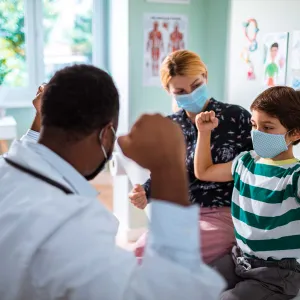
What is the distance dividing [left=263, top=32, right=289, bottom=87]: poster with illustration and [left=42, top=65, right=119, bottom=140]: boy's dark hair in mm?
1329

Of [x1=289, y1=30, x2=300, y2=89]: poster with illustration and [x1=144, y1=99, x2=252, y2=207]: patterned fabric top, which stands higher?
[x1=289, y1=30, x2=300, y2=89]: poster with illustration

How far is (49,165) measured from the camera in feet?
2.85

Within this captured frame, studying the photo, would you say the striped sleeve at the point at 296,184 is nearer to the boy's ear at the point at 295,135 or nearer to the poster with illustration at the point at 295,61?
the boy's ear at the point at 295,135

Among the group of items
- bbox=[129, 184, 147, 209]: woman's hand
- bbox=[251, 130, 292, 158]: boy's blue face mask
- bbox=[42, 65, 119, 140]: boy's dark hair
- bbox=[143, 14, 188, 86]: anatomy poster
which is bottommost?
bbox=[129, 184, 147, 209]: woman's hand

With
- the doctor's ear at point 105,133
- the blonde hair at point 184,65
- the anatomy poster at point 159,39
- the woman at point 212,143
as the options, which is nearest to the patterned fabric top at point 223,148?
the woman at point 212,143

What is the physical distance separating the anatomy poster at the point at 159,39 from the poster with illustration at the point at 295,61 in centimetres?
123

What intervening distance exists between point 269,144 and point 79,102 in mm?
785

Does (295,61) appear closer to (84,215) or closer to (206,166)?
(206,166)

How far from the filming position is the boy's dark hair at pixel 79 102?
2.82ft

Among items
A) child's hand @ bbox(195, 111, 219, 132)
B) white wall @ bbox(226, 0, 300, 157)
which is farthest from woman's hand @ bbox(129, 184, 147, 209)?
white wall @ bbox(226, 0, 300, 157)

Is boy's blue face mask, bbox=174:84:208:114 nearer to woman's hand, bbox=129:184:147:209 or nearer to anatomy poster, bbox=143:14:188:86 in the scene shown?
woman's hand, bbox=129:184:147:209

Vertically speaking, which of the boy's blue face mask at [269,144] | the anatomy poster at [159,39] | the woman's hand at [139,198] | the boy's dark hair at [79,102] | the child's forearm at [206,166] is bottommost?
the woman's hand at [139,198]

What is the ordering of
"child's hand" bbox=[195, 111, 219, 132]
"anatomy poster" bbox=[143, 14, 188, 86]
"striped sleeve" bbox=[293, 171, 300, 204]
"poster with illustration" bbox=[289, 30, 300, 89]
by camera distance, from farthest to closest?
"anatomy poster" bbox=[143, 14, 188, 86] < "poster with illustration" bbox=[289, 30, 300, 89] < "child's hand" bbox=[195, 111, 219, 132] < "striped sleeve" bbox=[293, 171, 300, 204]

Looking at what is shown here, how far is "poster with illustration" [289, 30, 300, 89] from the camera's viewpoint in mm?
1959
